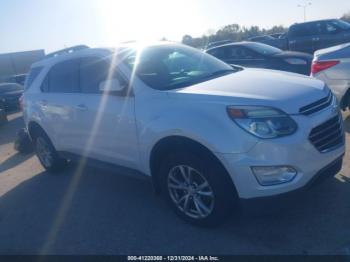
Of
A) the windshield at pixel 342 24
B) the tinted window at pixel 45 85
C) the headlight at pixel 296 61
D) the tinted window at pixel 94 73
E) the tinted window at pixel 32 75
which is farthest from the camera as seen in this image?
the windshield at pixel 342 24

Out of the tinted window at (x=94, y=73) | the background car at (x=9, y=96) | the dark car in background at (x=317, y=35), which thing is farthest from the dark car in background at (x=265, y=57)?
the background car at (x=9, y=96)

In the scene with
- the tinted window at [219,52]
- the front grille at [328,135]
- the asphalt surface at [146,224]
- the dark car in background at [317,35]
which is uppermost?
the front grille at [328,135]

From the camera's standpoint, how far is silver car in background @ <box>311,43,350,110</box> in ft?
19.5

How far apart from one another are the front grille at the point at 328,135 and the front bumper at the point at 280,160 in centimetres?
6

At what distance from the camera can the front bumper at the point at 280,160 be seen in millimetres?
3096

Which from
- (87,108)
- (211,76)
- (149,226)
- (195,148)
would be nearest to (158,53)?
(211,76)

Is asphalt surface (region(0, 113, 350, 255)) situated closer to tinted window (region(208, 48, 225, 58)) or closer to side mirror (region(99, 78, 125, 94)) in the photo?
side mirror (region(99, 78, 125, 94))

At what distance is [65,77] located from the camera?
17.4 ft

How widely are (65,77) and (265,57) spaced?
636 centimetres

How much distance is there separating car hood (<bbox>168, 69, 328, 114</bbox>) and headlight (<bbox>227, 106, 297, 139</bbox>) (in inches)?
2.6

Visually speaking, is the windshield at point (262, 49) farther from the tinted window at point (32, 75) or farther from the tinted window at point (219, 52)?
the tinted window at point (32, 75)

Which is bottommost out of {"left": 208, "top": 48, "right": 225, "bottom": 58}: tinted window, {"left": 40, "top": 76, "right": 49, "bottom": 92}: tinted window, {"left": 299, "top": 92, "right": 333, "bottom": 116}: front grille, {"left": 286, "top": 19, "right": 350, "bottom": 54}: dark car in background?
{"left": 286, "top": 19, "right": 350, "bottom": 54}: dark car in background

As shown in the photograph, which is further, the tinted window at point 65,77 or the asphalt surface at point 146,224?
the tinted window at point 65,77

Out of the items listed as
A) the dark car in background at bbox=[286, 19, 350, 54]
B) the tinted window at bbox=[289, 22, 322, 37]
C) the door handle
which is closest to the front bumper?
the door handle
